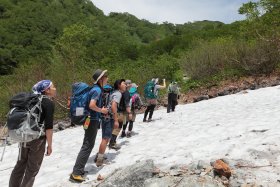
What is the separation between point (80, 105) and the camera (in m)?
6.82

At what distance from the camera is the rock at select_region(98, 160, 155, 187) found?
616cm

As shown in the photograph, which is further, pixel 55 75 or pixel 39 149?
pixel 55 75

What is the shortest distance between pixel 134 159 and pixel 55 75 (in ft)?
50.3

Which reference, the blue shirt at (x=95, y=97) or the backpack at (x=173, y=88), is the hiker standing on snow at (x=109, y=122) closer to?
the blue shirt at (x=95, y=97)

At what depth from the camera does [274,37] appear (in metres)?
26.6

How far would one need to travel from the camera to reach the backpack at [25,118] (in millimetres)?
5641

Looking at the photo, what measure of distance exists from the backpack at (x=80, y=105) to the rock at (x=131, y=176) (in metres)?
1.24

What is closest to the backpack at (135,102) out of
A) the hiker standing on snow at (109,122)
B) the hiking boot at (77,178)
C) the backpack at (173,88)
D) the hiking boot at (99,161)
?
the hiker standing on snow at (109,122)

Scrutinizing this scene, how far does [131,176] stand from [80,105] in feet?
5.45

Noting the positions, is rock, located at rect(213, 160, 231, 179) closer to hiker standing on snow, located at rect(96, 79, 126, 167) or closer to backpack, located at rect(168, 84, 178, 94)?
hiker standing on snow, located at rect(96, 79, 126, 167)

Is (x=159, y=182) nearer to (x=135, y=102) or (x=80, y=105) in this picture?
(x=80, y=105)

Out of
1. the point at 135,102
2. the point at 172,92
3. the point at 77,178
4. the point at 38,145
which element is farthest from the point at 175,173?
the point at 172,92

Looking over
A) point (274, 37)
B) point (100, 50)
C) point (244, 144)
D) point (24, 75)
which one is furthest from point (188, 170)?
point (100, 50)

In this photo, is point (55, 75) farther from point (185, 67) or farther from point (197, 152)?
point (197, 152)
